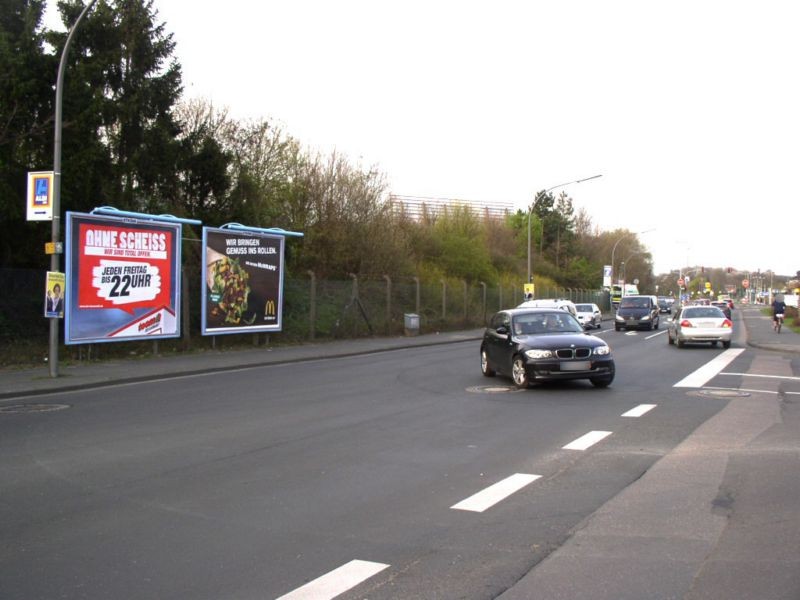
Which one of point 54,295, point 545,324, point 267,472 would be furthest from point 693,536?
point 54,295

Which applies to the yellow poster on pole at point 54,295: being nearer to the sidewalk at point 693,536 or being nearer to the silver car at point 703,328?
the sidewalk at point 693,536

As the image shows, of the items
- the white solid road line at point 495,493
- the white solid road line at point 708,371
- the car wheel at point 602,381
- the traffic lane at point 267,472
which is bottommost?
the traffic lane at point 267,472

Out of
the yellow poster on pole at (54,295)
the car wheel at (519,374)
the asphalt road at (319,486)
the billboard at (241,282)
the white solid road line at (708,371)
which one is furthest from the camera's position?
the billboard at (241,282)

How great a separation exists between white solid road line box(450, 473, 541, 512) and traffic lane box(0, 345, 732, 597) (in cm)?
15

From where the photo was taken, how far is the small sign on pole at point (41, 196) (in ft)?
49.5

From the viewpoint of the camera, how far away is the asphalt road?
4.65 meters

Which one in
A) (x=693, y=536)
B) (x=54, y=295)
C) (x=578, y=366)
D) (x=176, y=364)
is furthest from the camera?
(x=176, y=364)

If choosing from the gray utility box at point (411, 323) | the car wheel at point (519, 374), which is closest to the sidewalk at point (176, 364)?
the gray utility box at point (411, 323)

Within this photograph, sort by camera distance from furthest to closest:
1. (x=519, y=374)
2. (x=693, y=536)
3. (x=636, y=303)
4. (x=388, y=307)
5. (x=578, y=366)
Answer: (x=636, y=303), (x=388, y=307), (x=519, y=374), (x=578, y=366), (x=693, y=536)

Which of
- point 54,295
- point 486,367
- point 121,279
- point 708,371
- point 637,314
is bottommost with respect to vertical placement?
point 708,371

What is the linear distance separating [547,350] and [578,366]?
2.04 ft

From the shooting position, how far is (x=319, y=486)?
22.4 feet

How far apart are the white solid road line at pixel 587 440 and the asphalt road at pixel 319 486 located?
0.07 metres

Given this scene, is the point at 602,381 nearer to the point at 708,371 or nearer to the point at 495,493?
the point at 708,371
